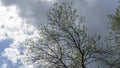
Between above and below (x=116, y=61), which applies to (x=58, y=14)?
above

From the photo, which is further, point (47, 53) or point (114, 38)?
point (47, 53)

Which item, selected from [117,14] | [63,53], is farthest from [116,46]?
[63,53]

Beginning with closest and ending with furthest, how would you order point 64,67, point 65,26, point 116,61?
point 116,61 → point 64,67 → point 65,26

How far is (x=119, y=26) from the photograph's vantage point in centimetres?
3266

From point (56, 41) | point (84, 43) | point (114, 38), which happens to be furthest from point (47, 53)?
point (114, 38)

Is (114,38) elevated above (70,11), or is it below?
below

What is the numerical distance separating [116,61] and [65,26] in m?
7.05

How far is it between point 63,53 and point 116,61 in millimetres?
5486

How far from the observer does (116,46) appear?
107ft

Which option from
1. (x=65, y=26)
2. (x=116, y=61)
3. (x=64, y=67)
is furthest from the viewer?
(x=65, y=26)

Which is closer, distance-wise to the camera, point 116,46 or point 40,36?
point 116,46

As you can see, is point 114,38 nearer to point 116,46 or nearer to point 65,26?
point 116,46

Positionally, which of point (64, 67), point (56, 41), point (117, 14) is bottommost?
point (64, 67)

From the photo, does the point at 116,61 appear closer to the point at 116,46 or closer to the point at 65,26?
the point at 116,46
